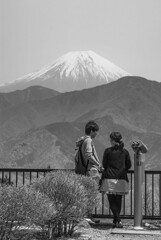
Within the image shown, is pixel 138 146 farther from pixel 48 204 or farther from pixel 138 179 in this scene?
pixel 48 204

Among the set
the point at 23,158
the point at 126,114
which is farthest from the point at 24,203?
the point at 126,114

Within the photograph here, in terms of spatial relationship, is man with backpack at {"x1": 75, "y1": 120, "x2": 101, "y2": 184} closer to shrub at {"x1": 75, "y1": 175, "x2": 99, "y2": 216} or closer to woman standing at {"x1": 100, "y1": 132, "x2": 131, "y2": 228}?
woman standing at {"x1": 100, "y1": 132, "x2": 131, "y2": 228}

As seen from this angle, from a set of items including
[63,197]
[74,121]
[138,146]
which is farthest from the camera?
[74,121]

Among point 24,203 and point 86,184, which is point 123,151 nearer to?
point 86,184

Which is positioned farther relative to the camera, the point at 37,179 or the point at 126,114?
the point at 126,114

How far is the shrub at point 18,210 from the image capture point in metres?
5.11

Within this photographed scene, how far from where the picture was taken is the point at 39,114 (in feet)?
608

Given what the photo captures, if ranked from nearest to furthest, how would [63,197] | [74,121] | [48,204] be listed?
[48,204], [63,197], [74,121]

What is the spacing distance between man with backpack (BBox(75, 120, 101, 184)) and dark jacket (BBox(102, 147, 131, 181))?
15cm

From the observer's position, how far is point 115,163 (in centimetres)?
844

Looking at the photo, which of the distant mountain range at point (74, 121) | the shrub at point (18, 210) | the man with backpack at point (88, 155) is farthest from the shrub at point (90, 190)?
the distant mountain range at point (74, 121)

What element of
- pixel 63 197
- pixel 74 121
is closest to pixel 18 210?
pixel 63 197

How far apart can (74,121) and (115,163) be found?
514 feet

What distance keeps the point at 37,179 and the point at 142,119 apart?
15764cm
